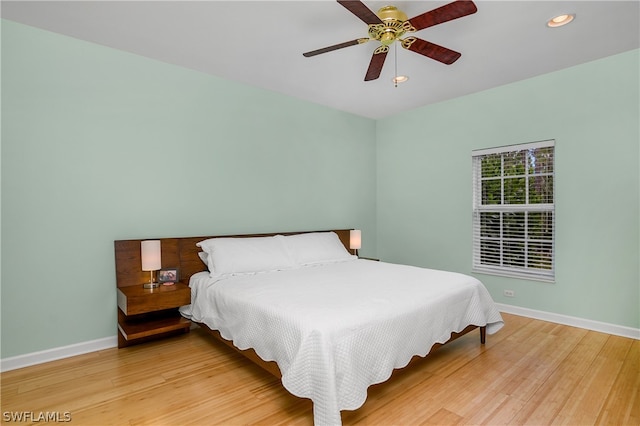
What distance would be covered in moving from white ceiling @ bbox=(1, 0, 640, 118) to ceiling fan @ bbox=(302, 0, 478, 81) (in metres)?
0.21

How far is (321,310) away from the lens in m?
2.00

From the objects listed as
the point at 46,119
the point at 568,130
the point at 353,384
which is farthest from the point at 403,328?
the point at 46,119

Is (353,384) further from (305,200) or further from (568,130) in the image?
(568,130)

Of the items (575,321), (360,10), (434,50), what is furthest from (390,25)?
(575,321)

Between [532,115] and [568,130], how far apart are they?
1.29ft

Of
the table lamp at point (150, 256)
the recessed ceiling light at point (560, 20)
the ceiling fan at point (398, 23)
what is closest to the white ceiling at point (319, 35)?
the recessed ceiling light at point (560, 20)

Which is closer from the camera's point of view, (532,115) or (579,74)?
(579,74)

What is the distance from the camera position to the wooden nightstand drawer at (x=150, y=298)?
264cm

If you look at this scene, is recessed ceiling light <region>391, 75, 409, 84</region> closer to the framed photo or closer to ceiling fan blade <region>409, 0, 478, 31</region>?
ceiling fan blade <region>409, 0, 478, 31</region>

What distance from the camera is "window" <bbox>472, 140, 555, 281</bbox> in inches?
145

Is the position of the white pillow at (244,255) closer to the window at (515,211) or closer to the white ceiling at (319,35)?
the white ceiling at (319,35)

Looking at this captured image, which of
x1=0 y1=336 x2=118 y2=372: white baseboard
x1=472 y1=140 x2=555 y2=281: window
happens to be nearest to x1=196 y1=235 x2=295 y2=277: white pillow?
x1=0 y1=336 x2=118 y2=372: white baseboard

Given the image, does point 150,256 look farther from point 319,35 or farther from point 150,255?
point 319,35

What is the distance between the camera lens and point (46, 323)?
2695 mm
